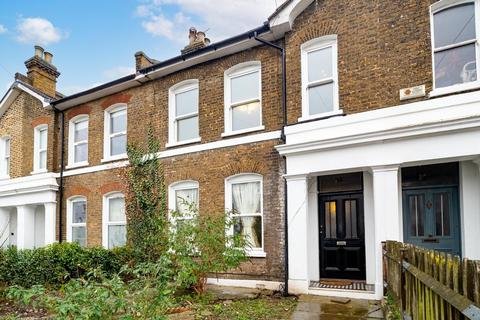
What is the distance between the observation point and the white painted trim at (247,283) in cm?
949

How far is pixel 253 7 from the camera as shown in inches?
698

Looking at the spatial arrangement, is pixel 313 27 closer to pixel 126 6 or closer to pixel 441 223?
pixel 441 223

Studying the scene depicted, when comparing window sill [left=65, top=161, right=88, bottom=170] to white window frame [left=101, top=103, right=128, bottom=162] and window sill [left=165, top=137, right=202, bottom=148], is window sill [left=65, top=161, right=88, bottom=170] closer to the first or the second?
white window frame [left=101, top=103, right=128, bottom=162]

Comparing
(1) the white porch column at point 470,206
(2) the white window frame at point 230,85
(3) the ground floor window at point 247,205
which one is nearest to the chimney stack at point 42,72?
(2) the white window frame at point 230,85

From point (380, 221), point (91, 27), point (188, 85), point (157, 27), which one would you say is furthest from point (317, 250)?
point (157, 27)

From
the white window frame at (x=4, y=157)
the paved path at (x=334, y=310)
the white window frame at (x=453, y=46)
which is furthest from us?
the white window frame at (x=4, y=157)

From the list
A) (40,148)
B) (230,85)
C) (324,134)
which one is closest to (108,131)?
(40,148)

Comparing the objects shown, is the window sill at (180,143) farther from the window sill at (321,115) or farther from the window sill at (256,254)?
the window sill at (256,254)

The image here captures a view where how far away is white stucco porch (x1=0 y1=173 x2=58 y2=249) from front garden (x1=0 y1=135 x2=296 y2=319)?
13.7 feet

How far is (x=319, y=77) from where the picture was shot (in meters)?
9.52

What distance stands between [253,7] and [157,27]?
5.48m

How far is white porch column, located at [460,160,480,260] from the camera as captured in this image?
7.73 metres

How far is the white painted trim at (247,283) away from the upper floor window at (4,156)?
12297 mm

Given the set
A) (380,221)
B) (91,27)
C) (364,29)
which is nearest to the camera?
(380,221)
